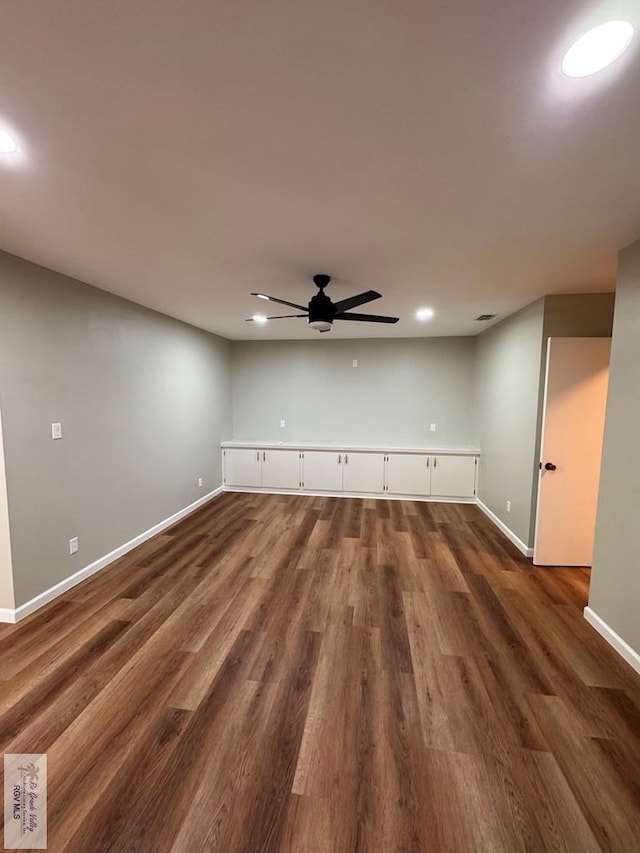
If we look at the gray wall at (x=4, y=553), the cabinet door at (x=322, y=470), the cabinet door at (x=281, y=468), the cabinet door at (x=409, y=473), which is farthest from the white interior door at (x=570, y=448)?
the gray wall at (x=4, y=553)

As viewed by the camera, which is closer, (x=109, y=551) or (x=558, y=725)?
(x=558, y=725)

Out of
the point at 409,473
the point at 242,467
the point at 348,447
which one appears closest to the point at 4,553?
the point at 242,467

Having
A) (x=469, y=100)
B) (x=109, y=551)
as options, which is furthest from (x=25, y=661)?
(x=469, y=100)

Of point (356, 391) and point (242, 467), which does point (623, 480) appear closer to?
point (356, 391)

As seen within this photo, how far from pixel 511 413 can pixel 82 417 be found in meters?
4.22

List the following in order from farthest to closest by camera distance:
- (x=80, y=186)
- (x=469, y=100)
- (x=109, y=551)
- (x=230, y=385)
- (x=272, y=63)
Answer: (x=230, y=385) → (x=109, y=551) → (x=80, y=186) → (x=469, y=100) → (x=272, y=63)

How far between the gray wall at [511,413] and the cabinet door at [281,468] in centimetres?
272

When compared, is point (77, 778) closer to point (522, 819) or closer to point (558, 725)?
point (522, 819)

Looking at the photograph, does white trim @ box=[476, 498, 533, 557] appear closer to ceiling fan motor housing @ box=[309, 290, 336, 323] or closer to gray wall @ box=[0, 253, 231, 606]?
ceiling fan motor housing @ box=[309, 290, 336, 323]

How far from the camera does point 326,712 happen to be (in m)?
1.72

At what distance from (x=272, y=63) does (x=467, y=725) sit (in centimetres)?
268

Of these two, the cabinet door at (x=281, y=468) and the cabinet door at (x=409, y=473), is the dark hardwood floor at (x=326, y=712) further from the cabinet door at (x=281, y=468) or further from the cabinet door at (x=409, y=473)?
the cabinet door at (x=281, y=468)

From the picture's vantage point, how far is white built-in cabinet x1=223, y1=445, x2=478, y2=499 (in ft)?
16.7

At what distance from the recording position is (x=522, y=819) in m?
1.29
